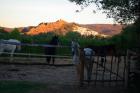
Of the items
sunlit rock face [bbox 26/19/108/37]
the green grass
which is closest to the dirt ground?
the green grass

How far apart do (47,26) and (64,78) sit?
163 ft

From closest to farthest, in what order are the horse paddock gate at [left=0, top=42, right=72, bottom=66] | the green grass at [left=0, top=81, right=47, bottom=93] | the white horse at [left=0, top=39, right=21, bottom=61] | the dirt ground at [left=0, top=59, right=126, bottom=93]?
the green grass at [left=0, top=81, right=47, bottom=93] < the dirt ground at [left=0, top=59, right=126, bottom=93] < the white horse at [left=0, top=39, right=21, bottom=61] < the horse paddock gate at [left=0, top=42, right=72, bottom=66]

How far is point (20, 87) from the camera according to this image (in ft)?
37.6

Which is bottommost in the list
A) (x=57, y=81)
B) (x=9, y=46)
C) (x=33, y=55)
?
(x=57, y=81)

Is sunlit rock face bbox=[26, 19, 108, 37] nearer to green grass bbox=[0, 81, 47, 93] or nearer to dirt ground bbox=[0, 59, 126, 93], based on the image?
dirt ground bbox=[0, 59, 126, 93]

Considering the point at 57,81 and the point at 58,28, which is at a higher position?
the point at 58,28

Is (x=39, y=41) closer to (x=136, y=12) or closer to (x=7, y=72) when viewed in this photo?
(x=7, y=72)

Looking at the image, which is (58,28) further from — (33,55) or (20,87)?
(20,87)

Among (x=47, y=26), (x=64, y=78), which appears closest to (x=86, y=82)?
(x=64, y=78)

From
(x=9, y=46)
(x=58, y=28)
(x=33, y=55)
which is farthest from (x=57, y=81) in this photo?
(x=58, y=28)

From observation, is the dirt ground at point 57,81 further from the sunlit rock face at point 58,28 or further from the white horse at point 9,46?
the sunlit rock face at point 58,28

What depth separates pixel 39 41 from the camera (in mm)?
28594

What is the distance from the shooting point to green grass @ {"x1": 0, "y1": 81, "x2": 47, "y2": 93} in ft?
35.8

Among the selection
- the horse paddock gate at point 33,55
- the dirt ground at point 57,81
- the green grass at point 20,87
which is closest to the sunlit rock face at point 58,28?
the horse paddock gate at point 33,55
